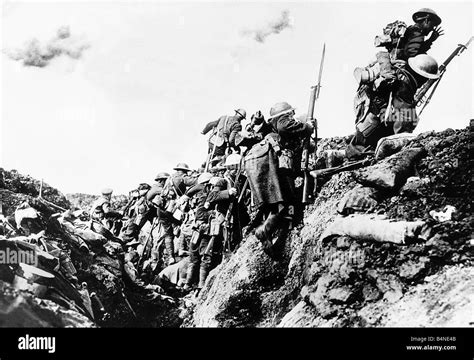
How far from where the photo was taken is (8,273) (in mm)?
6996

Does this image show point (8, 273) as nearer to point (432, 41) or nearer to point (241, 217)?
point (241, 217)

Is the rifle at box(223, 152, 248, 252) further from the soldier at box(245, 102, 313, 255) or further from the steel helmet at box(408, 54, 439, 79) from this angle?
the steel helmet at box(408, 54, 439, 79)

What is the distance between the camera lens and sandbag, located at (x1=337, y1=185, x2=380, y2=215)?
657cm

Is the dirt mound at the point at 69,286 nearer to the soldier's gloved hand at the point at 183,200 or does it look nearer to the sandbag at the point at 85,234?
the sandbag at the point at 85,234

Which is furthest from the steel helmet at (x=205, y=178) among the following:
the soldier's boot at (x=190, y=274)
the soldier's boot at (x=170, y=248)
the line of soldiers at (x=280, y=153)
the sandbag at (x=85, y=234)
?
the sandbag at (x=85, y=234)

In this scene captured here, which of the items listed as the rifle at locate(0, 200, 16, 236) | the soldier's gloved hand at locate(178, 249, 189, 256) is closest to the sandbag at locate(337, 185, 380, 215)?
the soldier's gloved hand at locate(178, 249, 189, 256)

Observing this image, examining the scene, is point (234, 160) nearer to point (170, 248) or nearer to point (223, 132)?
point (223, 132)

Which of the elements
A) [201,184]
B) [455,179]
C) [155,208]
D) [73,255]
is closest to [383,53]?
[455,179]

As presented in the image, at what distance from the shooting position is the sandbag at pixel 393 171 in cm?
650

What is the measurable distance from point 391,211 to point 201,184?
4711 mm

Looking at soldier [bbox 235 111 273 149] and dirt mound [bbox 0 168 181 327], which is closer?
dirt mound [bbox 0 168 181 327]

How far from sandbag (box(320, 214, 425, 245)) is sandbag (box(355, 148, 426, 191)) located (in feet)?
1.41

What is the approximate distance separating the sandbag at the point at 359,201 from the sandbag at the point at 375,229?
12cm
